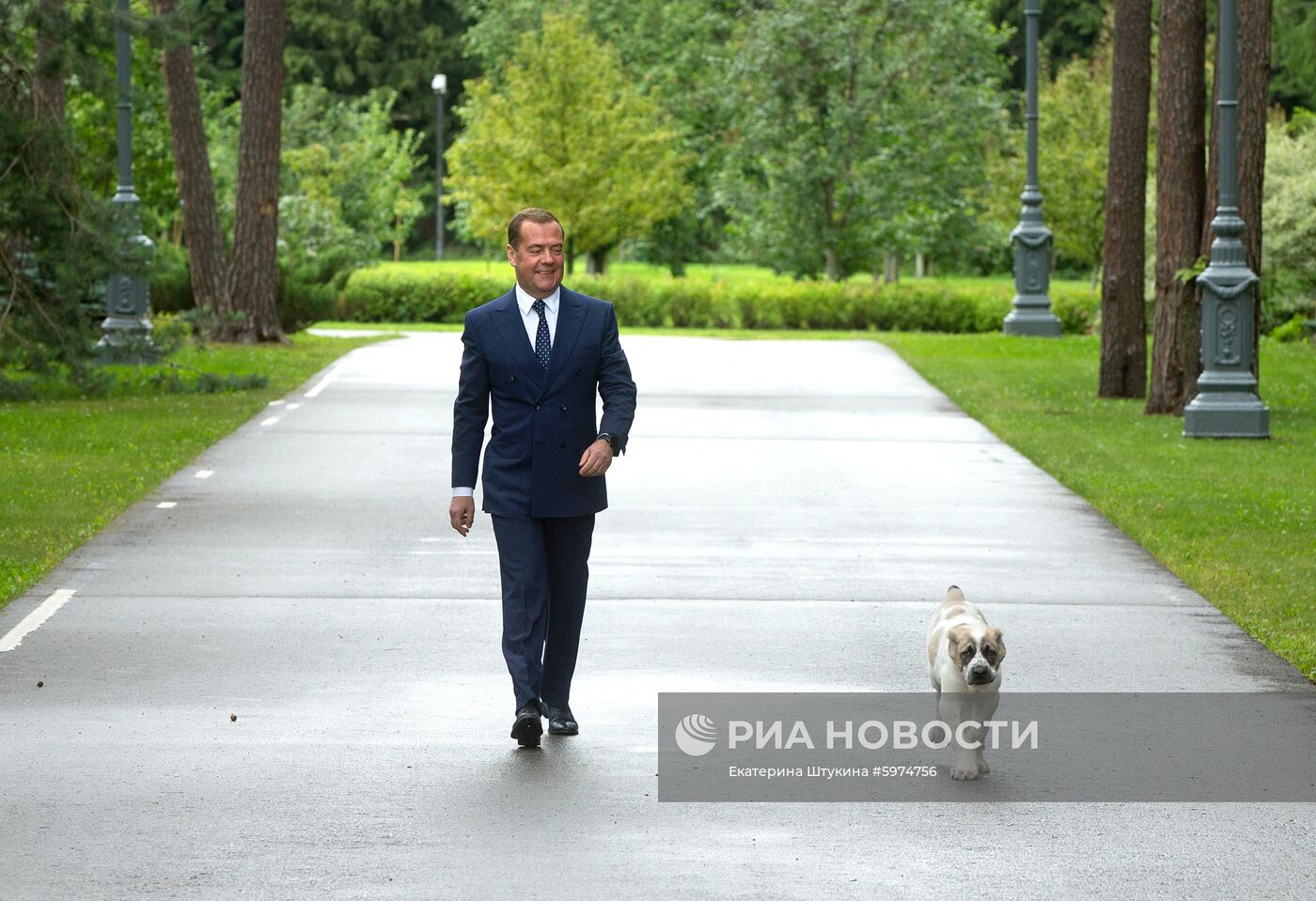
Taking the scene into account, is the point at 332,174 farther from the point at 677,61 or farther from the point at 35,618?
the point at 35,618

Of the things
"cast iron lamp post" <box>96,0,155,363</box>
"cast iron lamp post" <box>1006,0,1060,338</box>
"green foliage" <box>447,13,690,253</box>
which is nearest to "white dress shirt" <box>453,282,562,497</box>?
"cast iron lamp post" <box>96,0,155,363</box>

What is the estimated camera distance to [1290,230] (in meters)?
36.8

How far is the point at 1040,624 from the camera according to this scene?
35.3 ft

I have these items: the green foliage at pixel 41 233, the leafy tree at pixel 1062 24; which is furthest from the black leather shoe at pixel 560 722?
the leafy tree at pixel 1062 24

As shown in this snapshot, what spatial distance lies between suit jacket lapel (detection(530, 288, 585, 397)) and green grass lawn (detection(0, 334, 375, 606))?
4.42 meters

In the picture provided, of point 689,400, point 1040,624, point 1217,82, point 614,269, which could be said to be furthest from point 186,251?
point 614,269

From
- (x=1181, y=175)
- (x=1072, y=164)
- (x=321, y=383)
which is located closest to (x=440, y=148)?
(x=1072, y=164)

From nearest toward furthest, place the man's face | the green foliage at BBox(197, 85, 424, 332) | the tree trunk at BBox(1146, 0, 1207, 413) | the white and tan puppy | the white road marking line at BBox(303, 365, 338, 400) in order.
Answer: the white and tan puppy, the man's face, the tree trunk at BBox(1146, 0, 1207, 413), the white road marking line at BBox(303, 365, 338, 400), the green foliage at BBox(197, 85, 424, 332)

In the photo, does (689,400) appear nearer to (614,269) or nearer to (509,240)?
(509,240)

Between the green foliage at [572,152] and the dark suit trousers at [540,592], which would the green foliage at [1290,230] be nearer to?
the green foliage at [572,152]

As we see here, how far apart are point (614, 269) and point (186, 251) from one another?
46.7 metres

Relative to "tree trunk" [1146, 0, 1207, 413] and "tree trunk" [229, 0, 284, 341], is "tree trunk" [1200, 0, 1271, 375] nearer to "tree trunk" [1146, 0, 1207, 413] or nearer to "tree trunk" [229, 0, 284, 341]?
"tree trunk" [1146, 0, 1207, 413]

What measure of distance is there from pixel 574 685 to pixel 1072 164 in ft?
158

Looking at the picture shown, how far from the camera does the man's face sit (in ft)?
25.0
